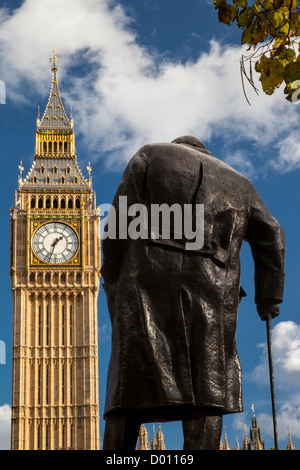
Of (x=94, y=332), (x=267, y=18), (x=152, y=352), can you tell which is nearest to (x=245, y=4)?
(x=267, y=18)

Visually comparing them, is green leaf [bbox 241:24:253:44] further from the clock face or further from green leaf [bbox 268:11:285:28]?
the clock face

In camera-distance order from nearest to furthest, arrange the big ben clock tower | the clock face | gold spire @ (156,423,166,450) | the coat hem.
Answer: the coat hem < the big ben clock tower < the clock face < gold spire @ (156,423,166,450)

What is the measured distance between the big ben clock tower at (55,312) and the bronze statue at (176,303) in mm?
49356

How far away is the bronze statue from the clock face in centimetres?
5064

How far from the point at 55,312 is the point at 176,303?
171ft

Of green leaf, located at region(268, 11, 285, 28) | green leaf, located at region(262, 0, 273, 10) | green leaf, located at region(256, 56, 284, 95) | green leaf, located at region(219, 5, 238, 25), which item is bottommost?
green leaf, located at region(256, 56, 284, 95)

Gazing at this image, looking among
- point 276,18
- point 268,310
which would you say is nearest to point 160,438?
point 268,310

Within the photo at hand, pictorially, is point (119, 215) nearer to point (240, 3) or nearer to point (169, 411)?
point (169, 411)

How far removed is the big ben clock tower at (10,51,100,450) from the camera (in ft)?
179

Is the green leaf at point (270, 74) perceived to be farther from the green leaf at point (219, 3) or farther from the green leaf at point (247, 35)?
the green leaf at point (219, 3)

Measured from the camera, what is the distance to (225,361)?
579cm

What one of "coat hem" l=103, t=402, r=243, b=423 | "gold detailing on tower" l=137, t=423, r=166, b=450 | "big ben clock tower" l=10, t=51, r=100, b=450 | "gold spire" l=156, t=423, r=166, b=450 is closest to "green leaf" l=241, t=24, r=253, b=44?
"coat hem" l=103, t=402, r=243, b=423

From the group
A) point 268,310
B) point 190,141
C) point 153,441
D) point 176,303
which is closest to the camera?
point 176,303

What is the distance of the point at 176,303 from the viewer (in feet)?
18.6
